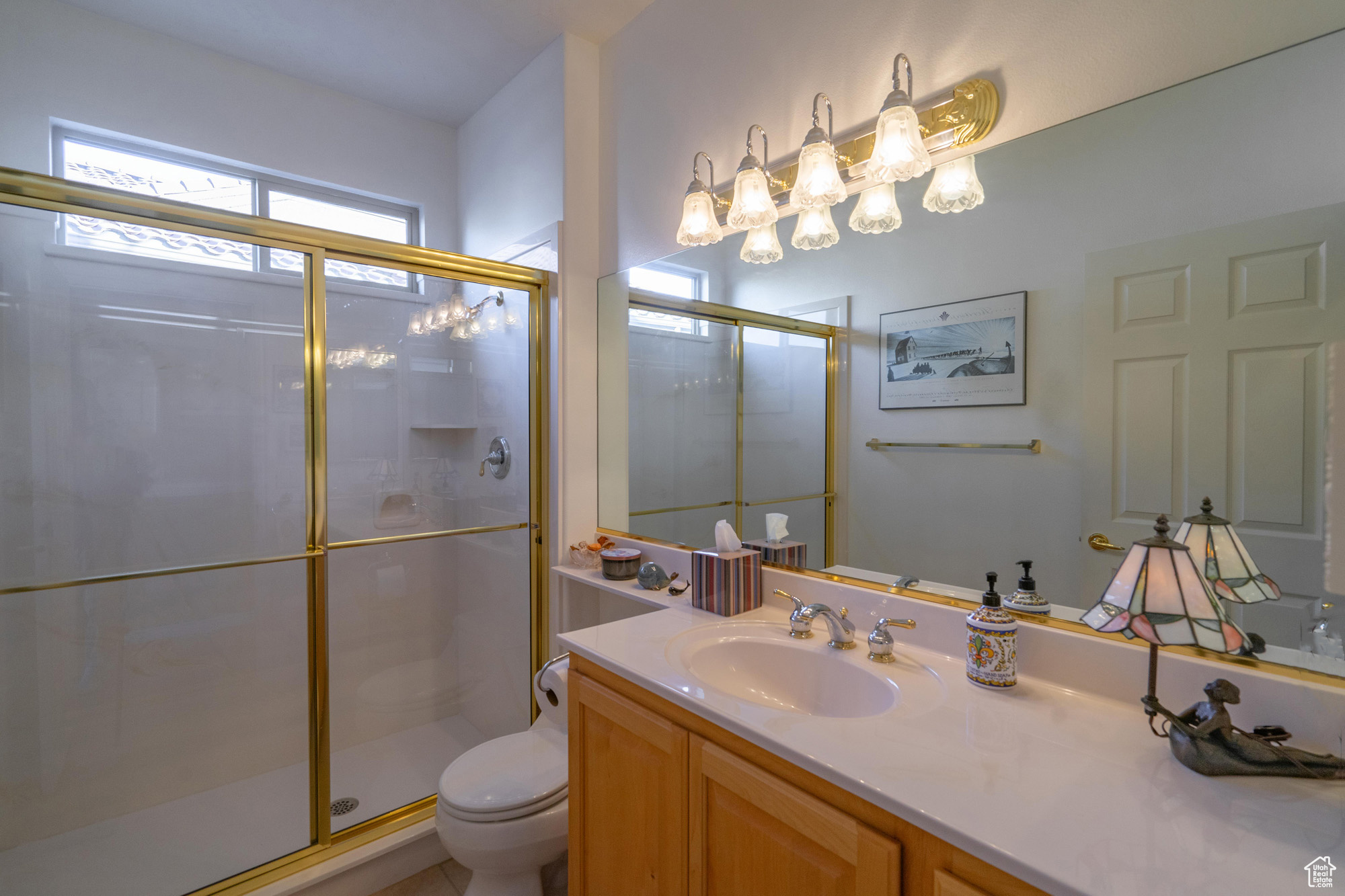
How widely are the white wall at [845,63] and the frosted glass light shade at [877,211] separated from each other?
18 cm

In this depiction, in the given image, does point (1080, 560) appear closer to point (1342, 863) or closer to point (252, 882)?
point (1342, 863)

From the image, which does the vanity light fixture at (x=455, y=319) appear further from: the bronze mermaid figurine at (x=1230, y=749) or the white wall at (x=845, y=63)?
the bronze mermaid figurine at (x=1230, y=749)

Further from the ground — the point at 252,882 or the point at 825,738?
the point at 825,738

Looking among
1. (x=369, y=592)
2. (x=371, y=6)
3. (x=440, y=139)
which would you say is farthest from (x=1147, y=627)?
(x=440, y=139)

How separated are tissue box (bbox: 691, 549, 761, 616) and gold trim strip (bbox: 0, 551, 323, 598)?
3.94 feet

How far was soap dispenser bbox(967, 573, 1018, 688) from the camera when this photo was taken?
1.06 meters

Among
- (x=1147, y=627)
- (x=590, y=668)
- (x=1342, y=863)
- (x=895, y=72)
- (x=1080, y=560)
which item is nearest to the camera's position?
(x=1342, y=863)

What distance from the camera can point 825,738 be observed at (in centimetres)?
90

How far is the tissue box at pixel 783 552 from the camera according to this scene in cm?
158

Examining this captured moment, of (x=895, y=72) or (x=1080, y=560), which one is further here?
(x=895, y=72)

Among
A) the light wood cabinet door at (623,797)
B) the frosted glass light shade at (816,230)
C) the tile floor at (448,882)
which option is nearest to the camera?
the light wood cabinet door at (623,797)

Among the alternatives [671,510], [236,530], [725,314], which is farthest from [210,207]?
[671,510]

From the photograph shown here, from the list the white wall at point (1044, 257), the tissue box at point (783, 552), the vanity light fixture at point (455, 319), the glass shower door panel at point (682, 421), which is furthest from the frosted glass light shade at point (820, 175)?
the vanity light fixture at point (455, 319)

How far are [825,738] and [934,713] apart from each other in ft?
0.70
